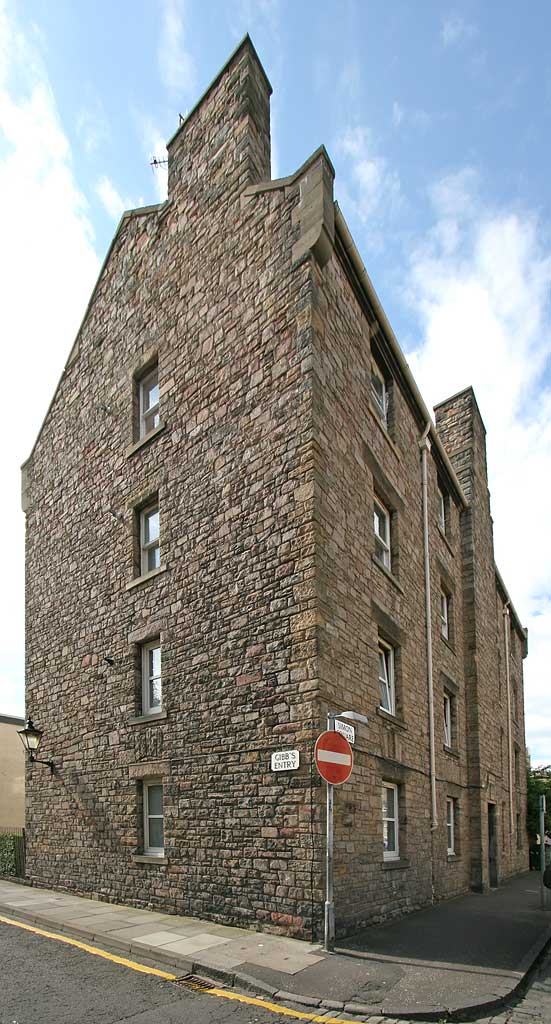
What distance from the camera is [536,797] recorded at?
102 feet

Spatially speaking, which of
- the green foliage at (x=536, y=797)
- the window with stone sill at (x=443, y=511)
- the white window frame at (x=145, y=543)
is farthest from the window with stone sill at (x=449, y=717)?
the green foliage at (x=536, y=797)

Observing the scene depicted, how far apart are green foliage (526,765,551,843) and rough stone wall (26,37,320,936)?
68.0 feet

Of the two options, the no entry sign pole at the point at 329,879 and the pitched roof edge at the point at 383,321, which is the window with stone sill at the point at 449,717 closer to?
the pitched roof edge at the point at 383,321

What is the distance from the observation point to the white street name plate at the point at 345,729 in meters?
9.34

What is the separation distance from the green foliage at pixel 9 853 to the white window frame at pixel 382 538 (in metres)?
10.3

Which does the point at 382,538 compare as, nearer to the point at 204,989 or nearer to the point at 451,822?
the point at 451,822

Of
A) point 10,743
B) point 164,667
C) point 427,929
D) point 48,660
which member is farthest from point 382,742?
point 10,743

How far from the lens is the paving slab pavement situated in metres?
6.81

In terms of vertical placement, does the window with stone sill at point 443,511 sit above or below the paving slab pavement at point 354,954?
above

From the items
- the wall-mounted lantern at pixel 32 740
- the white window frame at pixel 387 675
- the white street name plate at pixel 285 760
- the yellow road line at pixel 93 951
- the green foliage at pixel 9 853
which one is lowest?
the green foliage at pixel 9 853

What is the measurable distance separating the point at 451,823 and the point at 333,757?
10.0 meters

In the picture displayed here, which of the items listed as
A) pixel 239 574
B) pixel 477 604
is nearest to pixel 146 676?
pixel 239 574

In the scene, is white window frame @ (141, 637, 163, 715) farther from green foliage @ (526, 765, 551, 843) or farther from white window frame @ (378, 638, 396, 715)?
green foliage @ (526, 765, 551, 843)

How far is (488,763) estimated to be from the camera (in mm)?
19516
